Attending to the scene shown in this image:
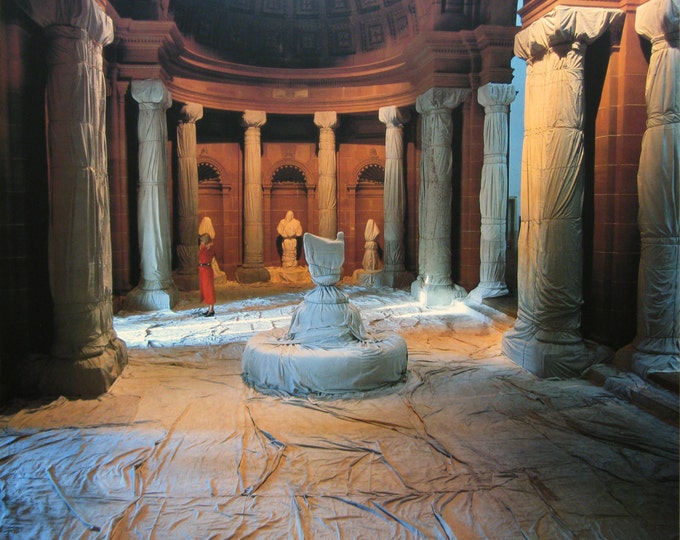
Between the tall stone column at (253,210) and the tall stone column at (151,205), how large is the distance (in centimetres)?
422

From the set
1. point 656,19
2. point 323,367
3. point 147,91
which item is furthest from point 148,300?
point 656,19

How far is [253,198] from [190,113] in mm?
3014

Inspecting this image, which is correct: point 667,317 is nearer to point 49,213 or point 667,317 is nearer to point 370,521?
point 370,521

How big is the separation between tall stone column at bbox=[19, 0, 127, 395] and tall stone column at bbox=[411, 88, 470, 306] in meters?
7.67

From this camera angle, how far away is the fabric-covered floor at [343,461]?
4164mm

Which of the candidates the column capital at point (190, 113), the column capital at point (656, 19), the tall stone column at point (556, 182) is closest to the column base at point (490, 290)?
the tall stone column at point (556, 182)

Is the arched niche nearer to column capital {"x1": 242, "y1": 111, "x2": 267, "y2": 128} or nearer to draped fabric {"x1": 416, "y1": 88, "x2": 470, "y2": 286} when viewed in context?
column capital {"x1": 242, "y1": 111, "x2": 267, "y2": 128}

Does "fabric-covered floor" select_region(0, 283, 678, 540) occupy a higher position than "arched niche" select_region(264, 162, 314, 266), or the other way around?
"arched niche" select_region(264, 162, 314, 266)

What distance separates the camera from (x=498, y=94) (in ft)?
40.0

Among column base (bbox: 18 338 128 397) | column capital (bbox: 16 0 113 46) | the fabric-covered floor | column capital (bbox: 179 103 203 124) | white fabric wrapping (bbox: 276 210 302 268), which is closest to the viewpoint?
the fabric-covered floor

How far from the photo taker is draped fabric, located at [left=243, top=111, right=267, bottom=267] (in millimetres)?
16531

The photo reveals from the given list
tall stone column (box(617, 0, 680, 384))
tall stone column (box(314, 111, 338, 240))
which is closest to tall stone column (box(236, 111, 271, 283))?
tall stone column (box(314, 111, 338, 240))

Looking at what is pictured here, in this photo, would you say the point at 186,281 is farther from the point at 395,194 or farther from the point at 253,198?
the point at 395,194

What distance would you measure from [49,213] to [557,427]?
19.9ft
